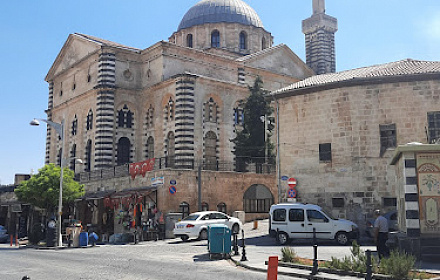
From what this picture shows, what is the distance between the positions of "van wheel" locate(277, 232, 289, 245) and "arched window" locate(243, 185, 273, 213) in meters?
11.6

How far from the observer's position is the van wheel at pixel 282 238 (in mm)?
19969

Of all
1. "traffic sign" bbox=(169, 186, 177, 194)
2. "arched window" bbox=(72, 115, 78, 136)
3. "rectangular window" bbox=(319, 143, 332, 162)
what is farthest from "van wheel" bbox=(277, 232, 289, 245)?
"arched window" bbox=(72, 115, 78, 136)

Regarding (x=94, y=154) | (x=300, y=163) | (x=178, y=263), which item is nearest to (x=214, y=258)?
(x=178, y=263)

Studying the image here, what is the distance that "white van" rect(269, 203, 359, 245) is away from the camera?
1947cm

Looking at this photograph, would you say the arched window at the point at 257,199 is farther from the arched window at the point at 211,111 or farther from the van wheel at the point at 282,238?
the van wheel at the point at 282,238

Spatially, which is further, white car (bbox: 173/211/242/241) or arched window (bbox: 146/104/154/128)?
arched window (bbox: 146/104/154/128)

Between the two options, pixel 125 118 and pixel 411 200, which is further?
pixel 125 118

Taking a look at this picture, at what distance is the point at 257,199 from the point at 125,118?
43.2ft

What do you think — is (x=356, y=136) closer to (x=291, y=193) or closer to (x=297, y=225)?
(x=291, y=193)

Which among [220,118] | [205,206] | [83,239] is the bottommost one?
[83,239]

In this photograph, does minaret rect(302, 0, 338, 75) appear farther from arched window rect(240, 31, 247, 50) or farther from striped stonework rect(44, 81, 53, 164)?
striped stonework rect(44, 81, 53, 164)

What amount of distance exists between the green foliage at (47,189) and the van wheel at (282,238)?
635 inches

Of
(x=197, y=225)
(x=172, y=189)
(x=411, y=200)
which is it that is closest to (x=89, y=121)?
(x=172, y=189)

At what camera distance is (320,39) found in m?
50.5
